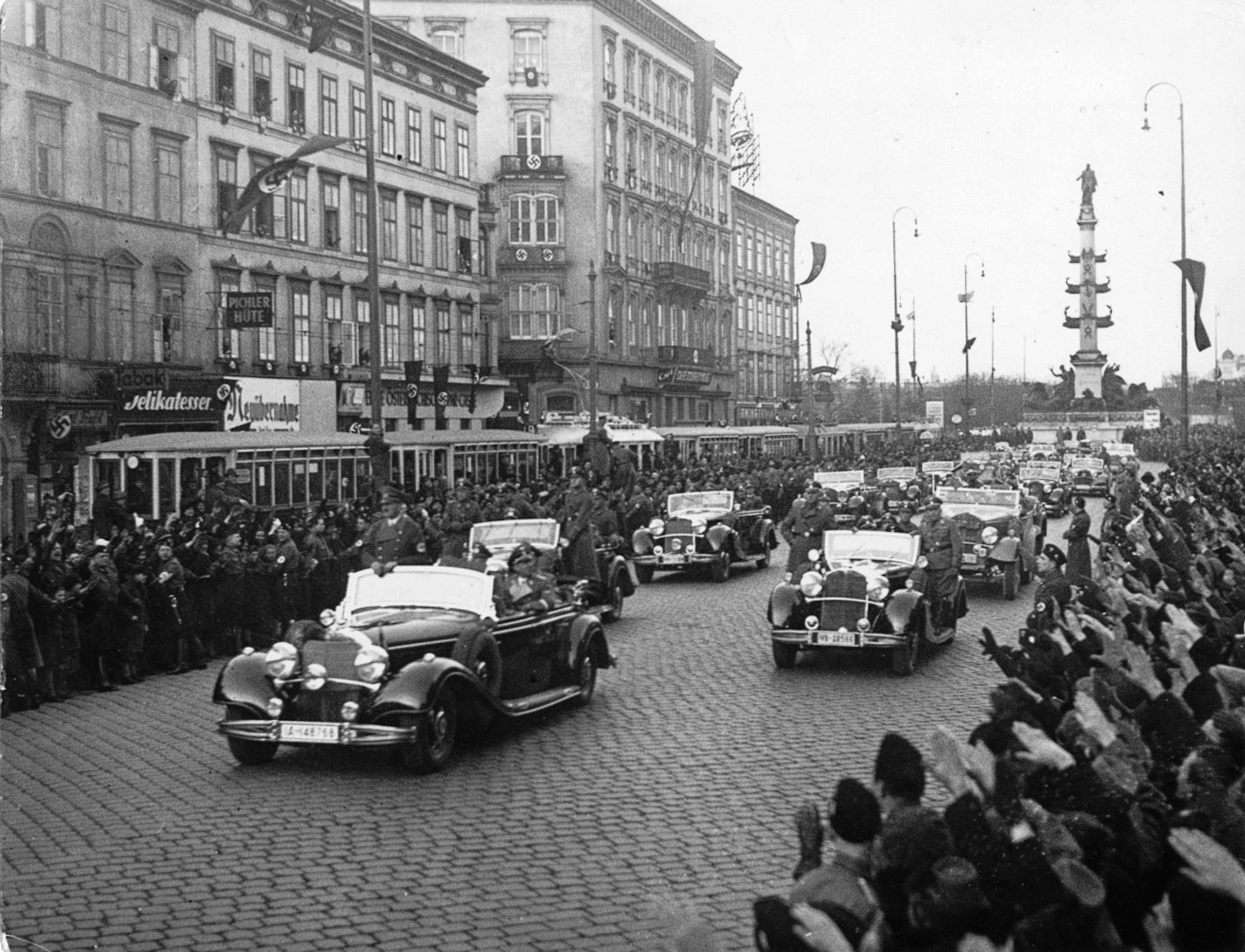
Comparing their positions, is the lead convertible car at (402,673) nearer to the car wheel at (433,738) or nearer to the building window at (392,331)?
the car wheel at (433,738)

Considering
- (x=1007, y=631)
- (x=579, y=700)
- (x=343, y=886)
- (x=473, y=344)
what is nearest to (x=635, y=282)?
(x=473, y=344)

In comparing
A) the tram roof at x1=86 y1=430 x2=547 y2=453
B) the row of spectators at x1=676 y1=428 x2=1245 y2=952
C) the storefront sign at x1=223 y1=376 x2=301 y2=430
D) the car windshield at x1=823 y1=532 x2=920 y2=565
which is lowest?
the car windshield at x1=823 y1=532 x2=920 y2=565

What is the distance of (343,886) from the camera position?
7.77m

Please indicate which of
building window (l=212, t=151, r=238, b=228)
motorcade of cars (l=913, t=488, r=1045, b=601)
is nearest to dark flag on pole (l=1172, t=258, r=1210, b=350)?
motorcade of cars (l=913, t=488, r=1045, b=601)

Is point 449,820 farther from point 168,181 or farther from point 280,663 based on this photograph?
point 168,181

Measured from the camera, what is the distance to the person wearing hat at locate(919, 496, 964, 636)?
1598 cm

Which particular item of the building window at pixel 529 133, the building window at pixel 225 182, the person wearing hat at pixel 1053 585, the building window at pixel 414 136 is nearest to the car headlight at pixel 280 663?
the person wearing hat at pixel 1053 585

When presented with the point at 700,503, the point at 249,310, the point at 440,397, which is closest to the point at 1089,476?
the point at 440,397

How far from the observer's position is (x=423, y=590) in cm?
1219

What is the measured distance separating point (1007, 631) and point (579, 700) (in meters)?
7.17

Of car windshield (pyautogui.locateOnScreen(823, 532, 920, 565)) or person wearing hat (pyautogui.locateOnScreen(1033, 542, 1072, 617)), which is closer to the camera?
person wearing hat (pyautogui.locateOnScreen(1033, 542, 1072, 617))

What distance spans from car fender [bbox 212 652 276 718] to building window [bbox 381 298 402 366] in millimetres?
34764

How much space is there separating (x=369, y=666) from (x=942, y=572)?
8268 mm

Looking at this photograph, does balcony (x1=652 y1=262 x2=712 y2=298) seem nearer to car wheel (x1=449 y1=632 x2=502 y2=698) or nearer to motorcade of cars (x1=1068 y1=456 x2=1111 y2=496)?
motorcade of cars (x1=1068 y1=456 x2=1111 y2=496)
